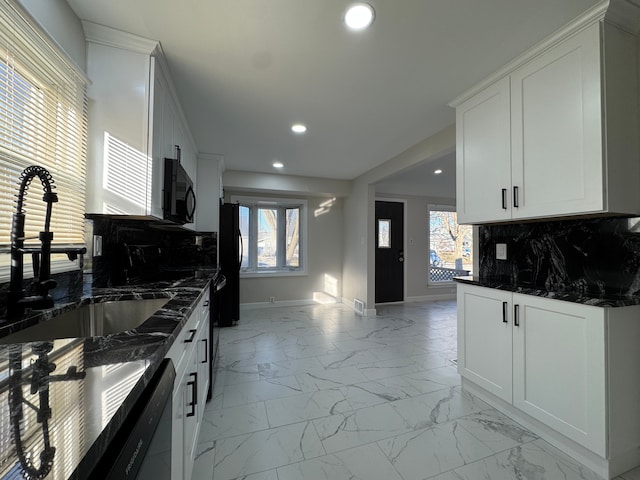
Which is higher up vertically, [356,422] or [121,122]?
[121,122]

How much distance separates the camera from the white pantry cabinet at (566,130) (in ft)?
4.68

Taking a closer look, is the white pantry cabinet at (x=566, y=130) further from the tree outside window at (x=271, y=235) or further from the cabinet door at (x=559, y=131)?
the tree outside window at (x=271, y=235)

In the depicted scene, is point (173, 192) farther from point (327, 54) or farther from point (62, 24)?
point (327, 54)

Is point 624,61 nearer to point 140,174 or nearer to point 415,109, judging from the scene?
point 415,109

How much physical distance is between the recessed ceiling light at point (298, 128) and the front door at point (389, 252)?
9.96 ft

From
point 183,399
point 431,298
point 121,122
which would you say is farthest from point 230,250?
point 431,298

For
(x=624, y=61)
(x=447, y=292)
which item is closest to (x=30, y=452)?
(x=624, y=61)

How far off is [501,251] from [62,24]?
10.4ft

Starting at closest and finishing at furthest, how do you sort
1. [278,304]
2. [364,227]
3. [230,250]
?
1. [230,250]
2. [364,227]
3. [278,304]

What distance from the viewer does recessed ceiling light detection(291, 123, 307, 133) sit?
2.75 meters

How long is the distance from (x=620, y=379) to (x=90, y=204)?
3.06 meters

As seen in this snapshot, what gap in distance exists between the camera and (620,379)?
1403 mm

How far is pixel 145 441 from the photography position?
1.90ft

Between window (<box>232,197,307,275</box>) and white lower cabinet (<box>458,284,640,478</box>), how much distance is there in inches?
150
